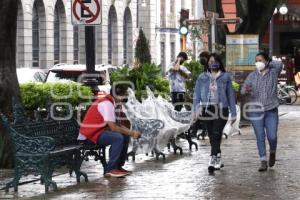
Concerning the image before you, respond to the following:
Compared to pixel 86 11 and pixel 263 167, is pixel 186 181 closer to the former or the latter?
pixel 263 167

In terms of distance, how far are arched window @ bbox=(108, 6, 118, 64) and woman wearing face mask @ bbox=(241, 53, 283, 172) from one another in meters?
45.9

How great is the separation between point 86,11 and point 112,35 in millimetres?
44398

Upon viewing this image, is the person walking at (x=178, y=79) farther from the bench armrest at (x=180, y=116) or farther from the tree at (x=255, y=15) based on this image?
the tree at (x=255, y=15)

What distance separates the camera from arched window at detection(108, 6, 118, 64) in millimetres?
58625

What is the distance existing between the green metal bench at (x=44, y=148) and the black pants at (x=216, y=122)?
168 cm

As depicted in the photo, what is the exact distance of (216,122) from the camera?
12.6m

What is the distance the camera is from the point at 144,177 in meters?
12.0

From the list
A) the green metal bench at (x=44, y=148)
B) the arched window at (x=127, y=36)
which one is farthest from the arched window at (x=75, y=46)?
the green metal bench at (x=44, y=148)

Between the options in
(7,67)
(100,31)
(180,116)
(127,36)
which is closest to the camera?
(7,67)

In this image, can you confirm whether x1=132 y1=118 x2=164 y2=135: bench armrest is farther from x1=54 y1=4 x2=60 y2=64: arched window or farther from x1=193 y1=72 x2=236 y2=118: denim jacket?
x1=54 y1=4 x2=60 y2=64: arched window

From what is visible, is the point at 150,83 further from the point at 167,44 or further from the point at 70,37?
the point at 167,44

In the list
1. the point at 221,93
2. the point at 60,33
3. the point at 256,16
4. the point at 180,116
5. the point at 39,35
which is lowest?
the point at 180,116

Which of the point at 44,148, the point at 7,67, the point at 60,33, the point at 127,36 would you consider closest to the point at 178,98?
the point at 7,67

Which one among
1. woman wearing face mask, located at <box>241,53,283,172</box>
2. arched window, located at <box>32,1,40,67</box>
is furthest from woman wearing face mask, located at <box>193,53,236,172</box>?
arched window, located at <box>32,1,40,67</box>
